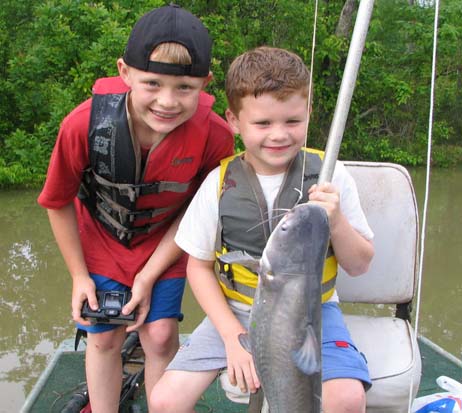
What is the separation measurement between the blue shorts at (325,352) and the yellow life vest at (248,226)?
8 centimetres

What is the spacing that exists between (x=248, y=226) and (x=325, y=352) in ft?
1.65

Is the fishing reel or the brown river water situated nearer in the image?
the fishing reel

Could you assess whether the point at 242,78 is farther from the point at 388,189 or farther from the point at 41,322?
the point at 41,322

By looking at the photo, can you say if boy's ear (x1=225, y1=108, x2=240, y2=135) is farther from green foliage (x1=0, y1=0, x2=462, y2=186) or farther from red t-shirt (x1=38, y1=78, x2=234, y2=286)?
green foliage (x1=0, y1=0, x2=462, y2=186)

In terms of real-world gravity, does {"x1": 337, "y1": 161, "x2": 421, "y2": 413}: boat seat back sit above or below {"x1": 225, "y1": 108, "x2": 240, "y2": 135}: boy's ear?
below

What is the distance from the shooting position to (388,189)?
8.20 ft

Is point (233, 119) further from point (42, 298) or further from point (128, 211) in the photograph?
point (42, 298)

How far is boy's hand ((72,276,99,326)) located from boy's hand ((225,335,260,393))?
728 millimetres

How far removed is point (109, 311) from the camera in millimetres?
2270

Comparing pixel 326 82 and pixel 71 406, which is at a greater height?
pixel 326 82

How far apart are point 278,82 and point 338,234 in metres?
0.54

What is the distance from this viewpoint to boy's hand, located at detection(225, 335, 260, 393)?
5.78 ft

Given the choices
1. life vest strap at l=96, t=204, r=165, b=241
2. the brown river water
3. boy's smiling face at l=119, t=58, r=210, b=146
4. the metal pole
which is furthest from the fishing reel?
the brown river water

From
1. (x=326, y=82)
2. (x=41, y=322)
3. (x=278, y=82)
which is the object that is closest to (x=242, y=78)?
(x=278, y=82)
